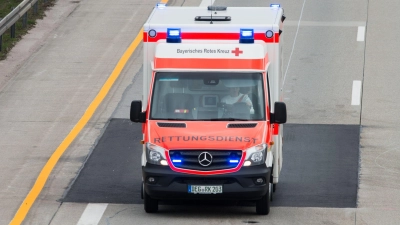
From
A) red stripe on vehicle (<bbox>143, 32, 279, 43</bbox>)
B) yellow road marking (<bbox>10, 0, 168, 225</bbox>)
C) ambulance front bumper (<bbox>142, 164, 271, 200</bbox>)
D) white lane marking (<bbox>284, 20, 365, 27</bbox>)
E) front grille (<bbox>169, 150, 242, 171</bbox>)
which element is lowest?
yellow road marking (<bbox>10, 0, 168, 225</bbox>)

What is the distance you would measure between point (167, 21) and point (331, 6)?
14.3 meters

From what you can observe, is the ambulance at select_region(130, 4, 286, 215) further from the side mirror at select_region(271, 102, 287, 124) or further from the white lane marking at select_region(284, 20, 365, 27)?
the white lane marking at select_region(284, 20, 365, 27)


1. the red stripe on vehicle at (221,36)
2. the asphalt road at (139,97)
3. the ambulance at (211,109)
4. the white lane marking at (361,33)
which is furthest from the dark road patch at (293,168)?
the white lane marking at (361,33)

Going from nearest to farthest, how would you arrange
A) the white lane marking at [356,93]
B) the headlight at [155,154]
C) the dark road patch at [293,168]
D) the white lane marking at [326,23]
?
1. the headlight at [155,154]
2. the dark road patch at [293,168]
3. the white lane marking at [356,93]
4. the white lane marking at [326,23]

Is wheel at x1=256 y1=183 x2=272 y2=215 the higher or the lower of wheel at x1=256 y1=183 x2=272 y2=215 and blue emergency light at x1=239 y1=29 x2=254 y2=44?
the lower

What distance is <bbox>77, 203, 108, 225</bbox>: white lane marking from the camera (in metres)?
14.2

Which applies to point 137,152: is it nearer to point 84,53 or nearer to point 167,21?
point 167,21

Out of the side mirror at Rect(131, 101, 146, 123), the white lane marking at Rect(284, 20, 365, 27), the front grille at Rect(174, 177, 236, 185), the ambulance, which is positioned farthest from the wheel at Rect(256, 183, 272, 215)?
the white lane marking at Rect(284, 20, 365, 27)

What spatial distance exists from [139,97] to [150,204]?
724 centimetres

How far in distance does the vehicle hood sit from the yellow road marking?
2.28 metres

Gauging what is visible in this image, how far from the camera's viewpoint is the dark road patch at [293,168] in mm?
15422

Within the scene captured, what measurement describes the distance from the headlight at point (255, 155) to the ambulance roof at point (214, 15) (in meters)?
1.85

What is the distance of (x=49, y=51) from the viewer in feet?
80.5

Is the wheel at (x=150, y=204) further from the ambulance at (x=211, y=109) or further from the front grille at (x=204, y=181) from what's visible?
the front grille at (x=204, y=181)
